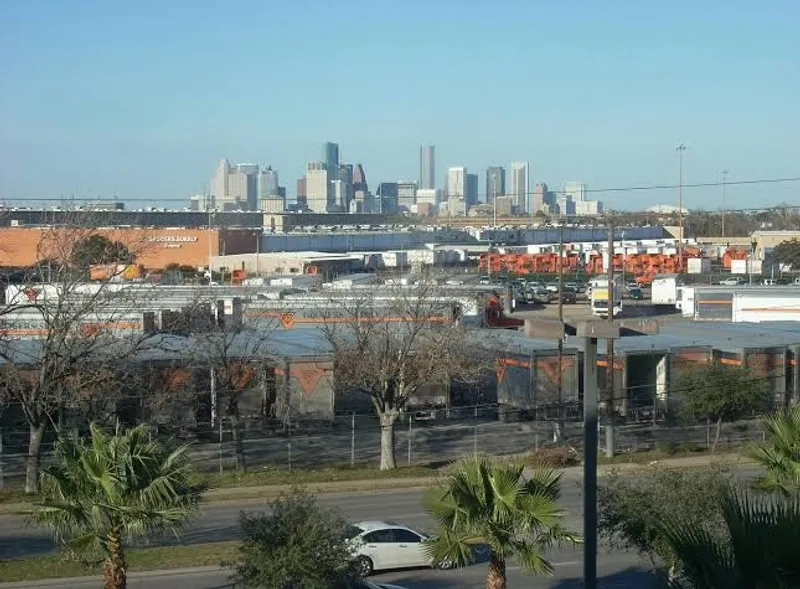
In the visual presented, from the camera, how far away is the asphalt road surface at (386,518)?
15.8 meters

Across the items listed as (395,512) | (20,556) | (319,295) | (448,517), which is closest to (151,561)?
(20,556)

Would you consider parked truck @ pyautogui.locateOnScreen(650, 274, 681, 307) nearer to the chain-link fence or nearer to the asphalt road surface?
the chain-link fence

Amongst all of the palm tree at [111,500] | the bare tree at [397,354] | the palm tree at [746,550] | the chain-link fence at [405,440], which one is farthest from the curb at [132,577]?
the palm tree at [746,550]

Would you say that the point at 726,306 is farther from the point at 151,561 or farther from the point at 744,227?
the point at 744,227

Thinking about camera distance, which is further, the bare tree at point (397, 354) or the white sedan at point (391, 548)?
the bare tree at point (397, 354)

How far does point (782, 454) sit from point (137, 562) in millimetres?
9103

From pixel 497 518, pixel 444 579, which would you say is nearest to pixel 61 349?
pixel 444 579

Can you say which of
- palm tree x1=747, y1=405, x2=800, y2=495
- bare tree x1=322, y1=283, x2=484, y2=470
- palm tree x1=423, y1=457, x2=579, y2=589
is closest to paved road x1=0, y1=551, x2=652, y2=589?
palm tree x1=747, y1=405, x2=800, y2=495

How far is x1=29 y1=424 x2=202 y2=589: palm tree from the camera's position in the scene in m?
10.7

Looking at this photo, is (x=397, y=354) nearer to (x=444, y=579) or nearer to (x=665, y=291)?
(x=444, y=579)

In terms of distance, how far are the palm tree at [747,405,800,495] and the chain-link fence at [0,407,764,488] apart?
12657mm

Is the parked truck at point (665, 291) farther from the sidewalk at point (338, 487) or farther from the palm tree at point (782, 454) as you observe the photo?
the palm tree at point (782, 454)

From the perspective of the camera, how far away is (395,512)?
70.3 ft

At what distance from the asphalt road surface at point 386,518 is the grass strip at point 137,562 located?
299mm
